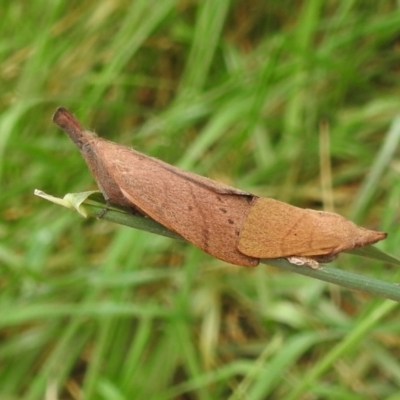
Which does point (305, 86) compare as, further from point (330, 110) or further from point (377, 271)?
point (377, 271)

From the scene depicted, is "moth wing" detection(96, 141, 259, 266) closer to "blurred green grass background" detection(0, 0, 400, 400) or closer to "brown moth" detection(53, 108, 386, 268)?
"brown moth" detection(53, 108, 386, 268)

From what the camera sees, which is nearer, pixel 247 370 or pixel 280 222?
pixel 280 222

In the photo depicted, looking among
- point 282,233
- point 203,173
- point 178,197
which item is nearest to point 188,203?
point 178,197

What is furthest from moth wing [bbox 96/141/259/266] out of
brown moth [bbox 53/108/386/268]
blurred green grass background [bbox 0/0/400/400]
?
blurred green grass background [bbox 0/0/400/400]

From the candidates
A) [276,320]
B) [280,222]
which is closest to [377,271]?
[276,320]

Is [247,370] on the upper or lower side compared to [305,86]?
lower

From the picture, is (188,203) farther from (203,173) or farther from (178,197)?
(203,173)

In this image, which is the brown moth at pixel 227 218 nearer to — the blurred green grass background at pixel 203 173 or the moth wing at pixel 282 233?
the moth wing at pixel 282 233

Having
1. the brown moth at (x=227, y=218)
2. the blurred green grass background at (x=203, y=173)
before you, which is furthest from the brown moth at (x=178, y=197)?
the blurred green grass background at (x=203, y=173)
